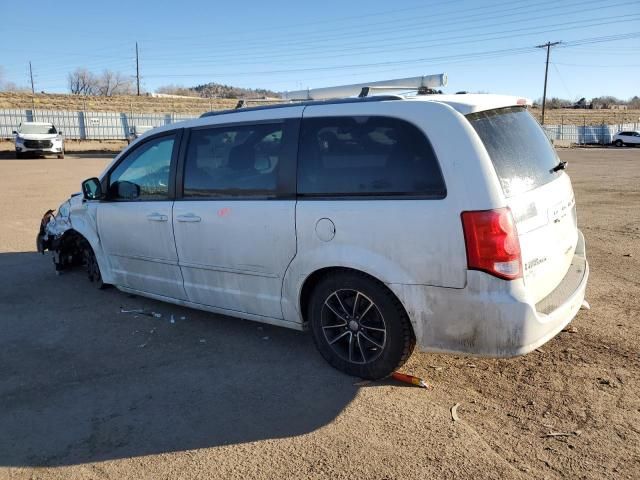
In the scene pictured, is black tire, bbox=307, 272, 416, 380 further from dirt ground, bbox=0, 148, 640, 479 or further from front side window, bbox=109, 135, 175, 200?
front side window, bbox=109, 135, 175, 200

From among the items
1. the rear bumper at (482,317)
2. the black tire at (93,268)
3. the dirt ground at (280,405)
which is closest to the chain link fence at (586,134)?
the dirt ground at (280,405)

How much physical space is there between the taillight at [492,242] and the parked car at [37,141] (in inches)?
1109

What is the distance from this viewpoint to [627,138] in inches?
1849

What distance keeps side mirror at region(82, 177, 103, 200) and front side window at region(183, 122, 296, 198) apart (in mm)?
1316

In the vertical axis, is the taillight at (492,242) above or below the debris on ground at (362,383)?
above

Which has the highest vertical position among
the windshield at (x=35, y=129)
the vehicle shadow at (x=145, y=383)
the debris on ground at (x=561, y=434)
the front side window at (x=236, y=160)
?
the windshield at (x=35, y=129)

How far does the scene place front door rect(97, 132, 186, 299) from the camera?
4.84m

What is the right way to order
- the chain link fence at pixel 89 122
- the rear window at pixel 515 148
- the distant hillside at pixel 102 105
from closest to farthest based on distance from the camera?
the rear window at pixel 515 148 → the chain link fence at pixel 89 122 → the distant hillside at pixel 102 105

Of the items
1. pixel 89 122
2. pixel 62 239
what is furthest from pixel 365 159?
pixel 89 122

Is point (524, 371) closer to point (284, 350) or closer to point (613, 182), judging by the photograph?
point (284, 350)

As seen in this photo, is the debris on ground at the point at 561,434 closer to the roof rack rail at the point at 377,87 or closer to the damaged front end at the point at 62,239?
the roof rack rail at the point at 377,87

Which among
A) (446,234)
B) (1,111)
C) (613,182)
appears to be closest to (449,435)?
(446,234)

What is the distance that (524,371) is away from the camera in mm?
3861

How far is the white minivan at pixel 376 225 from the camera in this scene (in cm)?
323
